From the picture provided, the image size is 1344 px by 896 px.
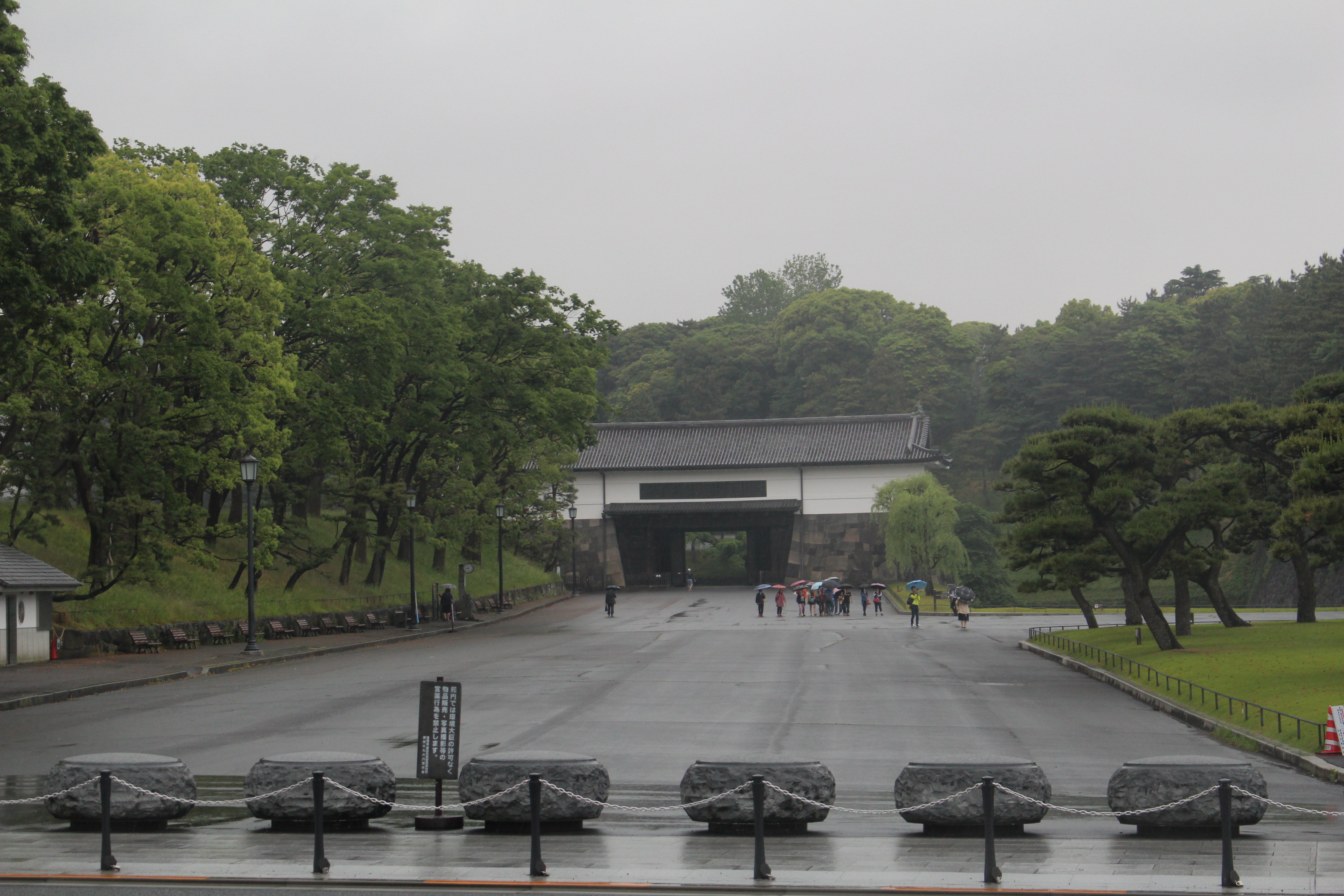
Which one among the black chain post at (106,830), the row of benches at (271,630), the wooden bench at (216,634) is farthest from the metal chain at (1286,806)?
the wooden bench at (216,634)

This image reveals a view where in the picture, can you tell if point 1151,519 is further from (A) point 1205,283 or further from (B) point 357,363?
(A) point 1205,283

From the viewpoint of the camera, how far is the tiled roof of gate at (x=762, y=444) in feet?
242

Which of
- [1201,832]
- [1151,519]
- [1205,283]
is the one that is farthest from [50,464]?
[1205,283]

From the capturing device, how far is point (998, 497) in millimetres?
89000

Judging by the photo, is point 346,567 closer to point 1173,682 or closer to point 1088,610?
point 1088,610

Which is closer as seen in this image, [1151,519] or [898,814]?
[898,814]

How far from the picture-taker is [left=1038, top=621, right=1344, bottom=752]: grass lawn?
61.7ft

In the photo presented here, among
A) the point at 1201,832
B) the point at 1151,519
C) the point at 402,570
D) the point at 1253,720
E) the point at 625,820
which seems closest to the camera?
the point at 1201,832

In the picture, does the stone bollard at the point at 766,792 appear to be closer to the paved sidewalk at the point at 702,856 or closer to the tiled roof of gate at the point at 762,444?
the paved sidewalk at the point at 702,856

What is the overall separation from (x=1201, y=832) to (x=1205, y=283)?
341 ft

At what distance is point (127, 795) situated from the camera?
10555 mm

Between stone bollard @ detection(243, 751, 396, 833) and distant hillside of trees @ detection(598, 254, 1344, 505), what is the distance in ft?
214

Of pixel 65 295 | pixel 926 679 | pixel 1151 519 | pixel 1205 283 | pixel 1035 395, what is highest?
pixel 1205 283

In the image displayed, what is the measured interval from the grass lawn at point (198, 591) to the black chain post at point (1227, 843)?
27135 mm
